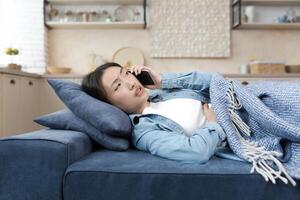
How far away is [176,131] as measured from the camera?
1504mm

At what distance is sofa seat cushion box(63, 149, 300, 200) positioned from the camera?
1.18 m

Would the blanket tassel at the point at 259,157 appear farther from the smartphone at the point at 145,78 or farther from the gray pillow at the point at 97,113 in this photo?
the smartphone at the point at 145,78

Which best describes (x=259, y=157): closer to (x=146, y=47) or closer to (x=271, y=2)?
(x=146, y=47)

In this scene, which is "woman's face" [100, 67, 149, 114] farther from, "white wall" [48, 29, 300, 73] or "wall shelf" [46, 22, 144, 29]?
"white wall" [48, 29, 300, 73]

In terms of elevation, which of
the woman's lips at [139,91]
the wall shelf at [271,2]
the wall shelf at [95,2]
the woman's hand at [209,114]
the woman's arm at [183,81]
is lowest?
the woman's hand at [209,114]

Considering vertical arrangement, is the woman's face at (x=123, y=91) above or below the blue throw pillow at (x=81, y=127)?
above

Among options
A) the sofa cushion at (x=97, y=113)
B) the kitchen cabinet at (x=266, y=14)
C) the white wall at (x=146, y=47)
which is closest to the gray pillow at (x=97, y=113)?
the sofa cushion at (x=97, y=113)

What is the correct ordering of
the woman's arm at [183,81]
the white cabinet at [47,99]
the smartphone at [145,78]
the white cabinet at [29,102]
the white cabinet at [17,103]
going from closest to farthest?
the woman's arm at [183,81], the smartphone at [145,78], the white cabinet at [17,103], the white cabinet at [29,102], the white cabinet at [47,99]

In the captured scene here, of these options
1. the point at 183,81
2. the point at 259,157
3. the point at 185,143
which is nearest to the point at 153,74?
the point at 183,81

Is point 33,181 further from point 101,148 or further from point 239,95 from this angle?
point 239,95

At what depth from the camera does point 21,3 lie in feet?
13.4

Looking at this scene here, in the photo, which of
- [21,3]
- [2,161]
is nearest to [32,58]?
[21,3]

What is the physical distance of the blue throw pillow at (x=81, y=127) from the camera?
4.92 feet

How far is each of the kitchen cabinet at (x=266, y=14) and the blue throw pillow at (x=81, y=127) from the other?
2.91m
